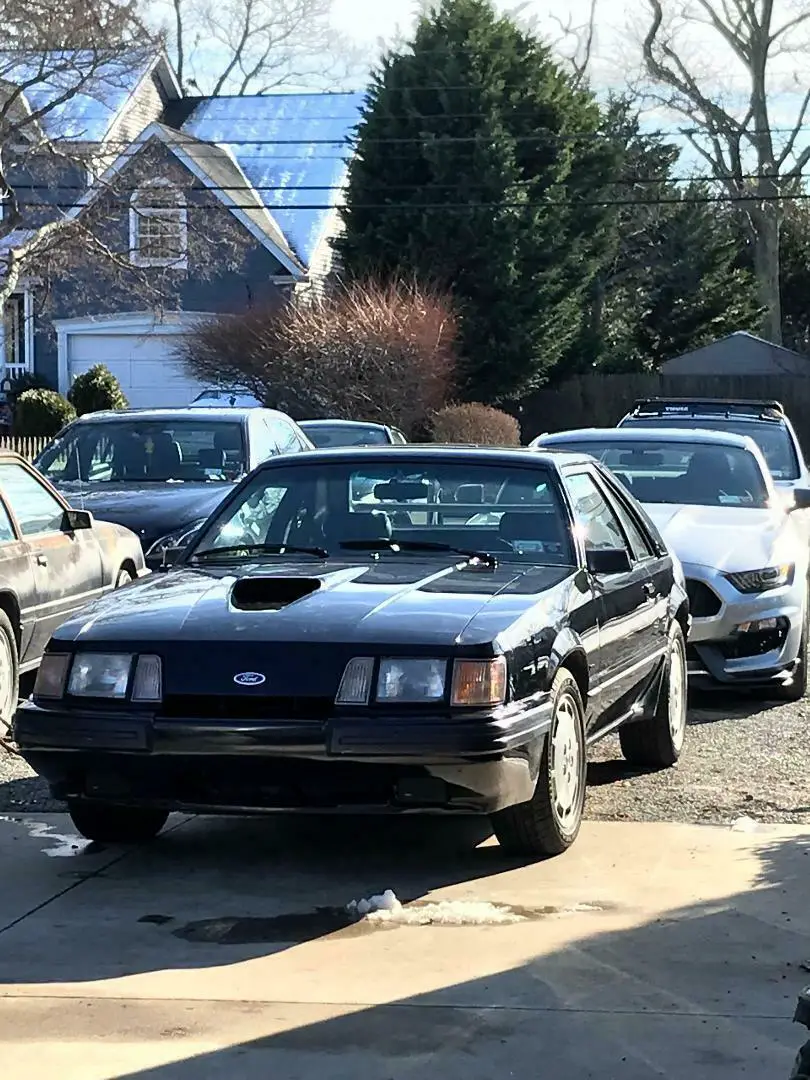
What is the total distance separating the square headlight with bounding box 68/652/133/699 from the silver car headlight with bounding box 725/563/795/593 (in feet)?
14.7

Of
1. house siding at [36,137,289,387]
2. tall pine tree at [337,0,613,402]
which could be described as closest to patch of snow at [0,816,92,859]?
house siding at [36,137,289,387]

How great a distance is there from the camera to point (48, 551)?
938cm

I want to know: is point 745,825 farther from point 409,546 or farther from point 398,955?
point 398,955

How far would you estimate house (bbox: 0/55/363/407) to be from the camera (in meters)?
32.3

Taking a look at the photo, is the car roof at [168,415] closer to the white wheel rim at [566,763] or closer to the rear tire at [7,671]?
the rear tire at [7,671]

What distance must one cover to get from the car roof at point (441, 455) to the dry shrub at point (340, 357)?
2173 centimetres

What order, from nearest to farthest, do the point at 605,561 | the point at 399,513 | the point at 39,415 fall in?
the point at 605,561, the point at 399,513, the point at 39,415

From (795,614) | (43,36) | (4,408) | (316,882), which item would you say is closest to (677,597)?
(795,614)

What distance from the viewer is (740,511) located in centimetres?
1043

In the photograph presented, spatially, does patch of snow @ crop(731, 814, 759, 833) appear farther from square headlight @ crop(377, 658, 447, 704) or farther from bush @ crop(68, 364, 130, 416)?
bush @ crop(68, 364, 130, 416)

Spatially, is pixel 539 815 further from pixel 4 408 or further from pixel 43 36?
pixel 4 408

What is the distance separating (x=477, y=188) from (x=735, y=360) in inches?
359

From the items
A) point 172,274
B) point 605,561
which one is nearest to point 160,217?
point 172,274

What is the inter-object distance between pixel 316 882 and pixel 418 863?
0.42 meters
